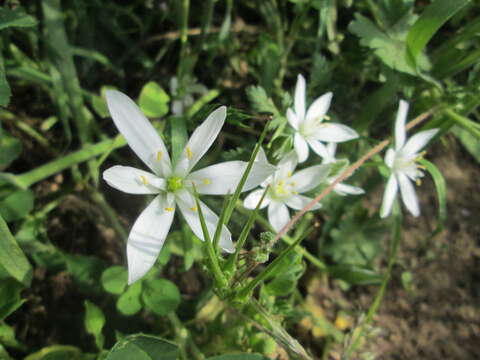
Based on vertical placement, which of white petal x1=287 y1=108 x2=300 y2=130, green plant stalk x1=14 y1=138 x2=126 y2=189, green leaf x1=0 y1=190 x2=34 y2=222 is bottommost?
green leaf x1=0 y1=190 x2=34 y2=222

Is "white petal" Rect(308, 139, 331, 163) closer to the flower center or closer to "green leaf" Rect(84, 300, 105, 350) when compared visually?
the flower center

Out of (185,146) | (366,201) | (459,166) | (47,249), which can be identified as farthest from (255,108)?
(459,166)

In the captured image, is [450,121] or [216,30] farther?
[216,30]

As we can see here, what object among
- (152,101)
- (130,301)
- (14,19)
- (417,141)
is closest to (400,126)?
(417,141)

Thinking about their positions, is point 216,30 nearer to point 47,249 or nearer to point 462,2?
point 462,2

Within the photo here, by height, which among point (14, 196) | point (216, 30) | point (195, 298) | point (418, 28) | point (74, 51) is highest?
point (418, 28)

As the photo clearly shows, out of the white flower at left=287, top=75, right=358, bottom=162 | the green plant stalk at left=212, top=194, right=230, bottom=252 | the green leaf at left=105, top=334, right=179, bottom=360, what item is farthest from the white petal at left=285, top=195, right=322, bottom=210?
the green leaf at left=105, top=334, right=179, bottom=360
